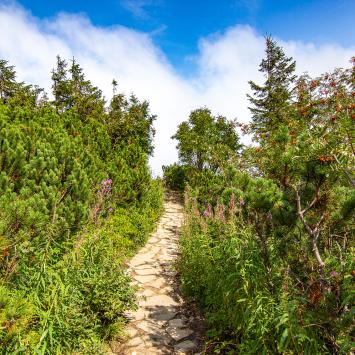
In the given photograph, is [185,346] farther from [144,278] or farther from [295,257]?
[144,278]

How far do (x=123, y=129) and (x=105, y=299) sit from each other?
373 inches

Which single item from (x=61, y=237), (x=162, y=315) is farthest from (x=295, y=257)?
(x=61, y=237)

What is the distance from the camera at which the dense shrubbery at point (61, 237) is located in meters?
3.31

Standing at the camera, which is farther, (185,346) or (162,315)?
(162,315)

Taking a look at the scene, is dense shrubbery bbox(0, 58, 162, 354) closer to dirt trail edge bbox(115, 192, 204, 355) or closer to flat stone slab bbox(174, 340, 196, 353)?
dirt trail edge bbox(115, 192, 204, 355)

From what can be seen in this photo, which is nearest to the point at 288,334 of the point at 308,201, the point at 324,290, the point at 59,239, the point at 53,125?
the point at 324,290

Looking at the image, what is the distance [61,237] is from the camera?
511 centimetres

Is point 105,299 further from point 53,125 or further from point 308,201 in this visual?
point 53,125

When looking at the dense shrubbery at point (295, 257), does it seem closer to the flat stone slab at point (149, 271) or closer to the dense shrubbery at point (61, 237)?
the dense shrubbery at point (61, 237)

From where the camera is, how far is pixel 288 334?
298cm

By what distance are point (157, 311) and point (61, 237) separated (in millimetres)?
2091

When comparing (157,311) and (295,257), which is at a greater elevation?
(295,257)

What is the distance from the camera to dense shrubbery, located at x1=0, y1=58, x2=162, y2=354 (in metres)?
3.31

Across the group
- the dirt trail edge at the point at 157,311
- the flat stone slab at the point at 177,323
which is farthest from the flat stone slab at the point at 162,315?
the flat stone slab at the point at 177,323
